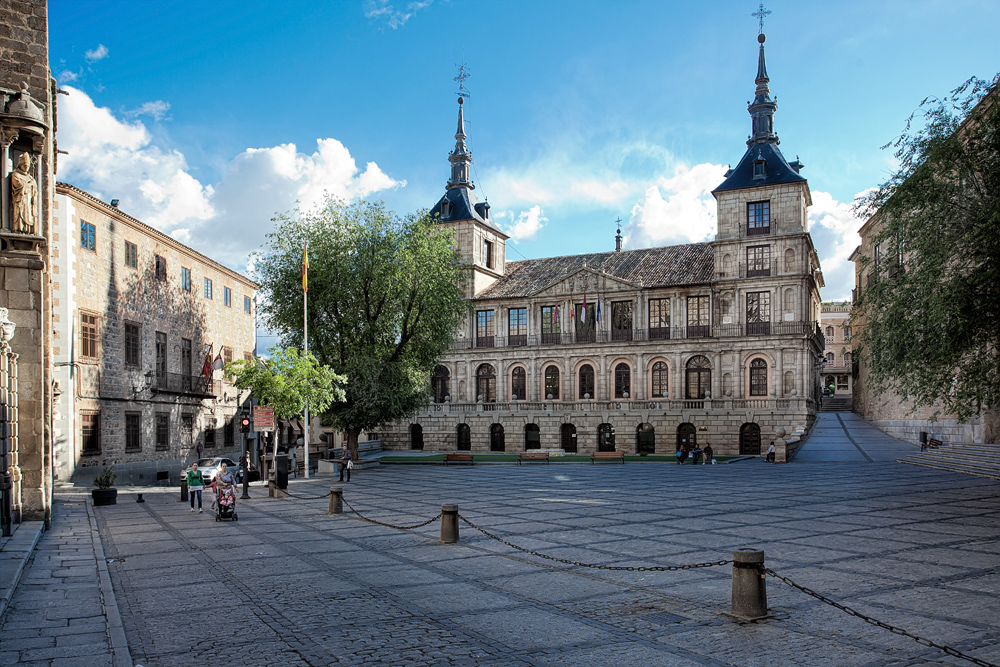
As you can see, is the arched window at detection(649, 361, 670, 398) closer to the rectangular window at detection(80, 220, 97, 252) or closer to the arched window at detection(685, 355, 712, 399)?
the arched window at detection(685, 355, 712, 399)

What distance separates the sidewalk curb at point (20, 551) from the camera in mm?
9289

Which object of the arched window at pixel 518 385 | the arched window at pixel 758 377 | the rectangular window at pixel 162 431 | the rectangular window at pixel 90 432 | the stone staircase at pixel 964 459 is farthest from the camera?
the arched window at pixel 518 385

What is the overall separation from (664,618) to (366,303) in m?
29.0

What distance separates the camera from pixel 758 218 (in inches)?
1935

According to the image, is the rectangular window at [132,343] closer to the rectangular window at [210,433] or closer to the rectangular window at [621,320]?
the rectangular window at [210,433]

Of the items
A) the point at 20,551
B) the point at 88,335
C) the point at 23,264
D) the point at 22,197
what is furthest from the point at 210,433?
the point at 20,551

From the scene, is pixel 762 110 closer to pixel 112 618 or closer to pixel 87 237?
pixel 87 237

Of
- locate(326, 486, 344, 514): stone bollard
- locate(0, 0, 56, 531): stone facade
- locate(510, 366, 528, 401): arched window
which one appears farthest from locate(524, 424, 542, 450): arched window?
locate(0, 0, 56, 531): stone facade

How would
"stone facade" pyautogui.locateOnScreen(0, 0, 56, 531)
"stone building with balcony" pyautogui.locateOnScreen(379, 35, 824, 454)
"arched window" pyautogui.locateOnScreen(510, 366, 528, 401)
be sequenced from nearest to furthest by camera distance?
"stone facade" pyautogui.locateOnScreen(0, 0, 56, 531)
"stone building with balcony" pyautogui.locateOnScreen(379, 35, 824, 454)
"arched window" pyautogui.locateOnScreen(510, 366, 528, 401)

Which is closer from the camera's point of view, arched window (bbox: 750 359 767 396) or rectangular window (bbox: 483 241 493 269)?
arched window (bbox: 750 359 767 396)

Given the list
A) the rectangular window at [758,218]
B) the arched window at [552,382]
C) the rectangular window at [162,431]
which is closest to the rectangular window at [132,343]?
the rectangular window at [162,431]

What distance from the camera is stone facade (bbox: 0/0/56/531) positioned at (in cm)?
1546

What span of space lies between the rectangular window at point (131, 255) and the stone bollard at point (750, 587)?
29.6 metres

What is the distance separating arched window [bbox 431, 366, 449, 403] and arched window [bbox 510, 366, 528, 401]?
5228 millimetres
